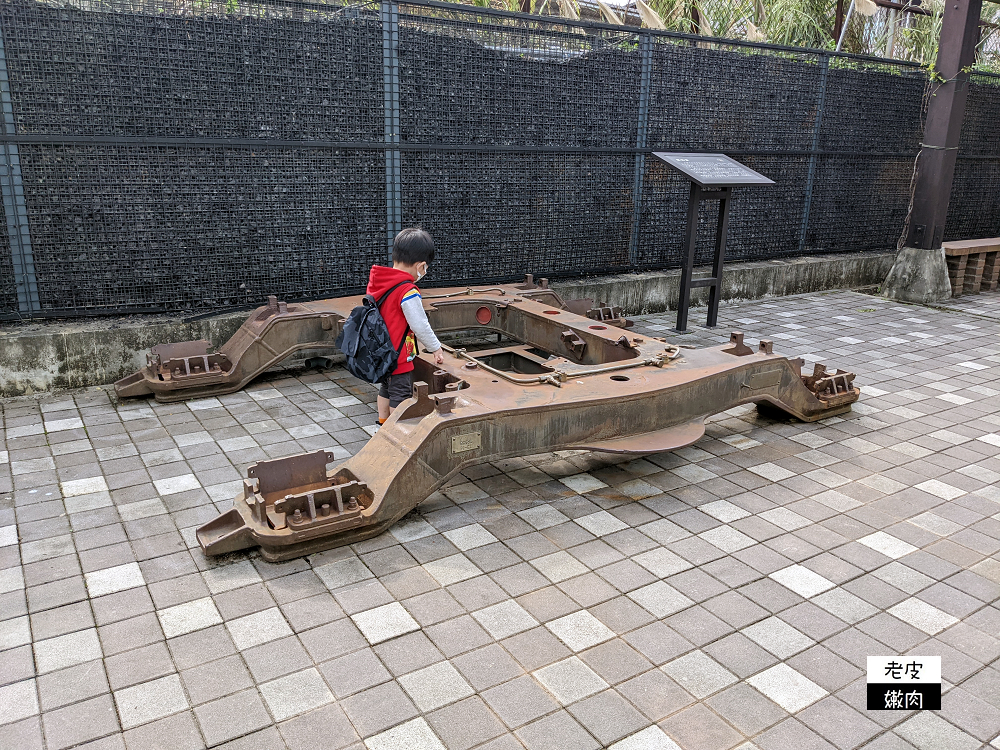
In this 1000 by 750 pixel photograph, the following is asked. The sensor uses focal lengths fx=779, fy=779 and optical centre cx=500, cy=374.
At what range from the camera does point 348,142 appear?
671 cm

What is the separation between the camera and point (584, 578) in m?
3.48

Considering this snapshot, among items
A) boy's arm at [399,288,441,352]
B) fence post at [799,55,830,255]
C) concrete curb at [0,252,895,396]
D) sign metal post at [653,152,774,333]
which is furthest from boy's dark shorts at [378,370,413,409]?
fence post at [799,55,830,255]

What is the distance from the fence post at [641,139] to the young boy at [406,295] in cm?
461

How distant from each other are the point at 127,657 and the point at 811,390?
451cm

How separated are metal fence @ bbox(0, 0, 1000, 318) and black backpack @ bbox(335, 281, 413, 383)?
8.00 ft

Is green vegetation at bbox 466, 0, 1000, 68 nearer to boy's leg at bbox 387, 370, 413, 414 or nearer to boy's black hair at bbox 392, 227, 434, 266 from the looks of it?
boy's black hair at bbox 392, 227, 434, 266

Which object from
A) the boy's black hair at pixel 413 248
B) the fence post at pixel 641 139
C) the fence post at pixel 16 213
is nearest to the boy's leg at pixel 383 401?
the boy's black hair at pixel 413 248

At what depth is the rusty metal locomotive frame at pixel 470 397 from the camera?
3.61 m

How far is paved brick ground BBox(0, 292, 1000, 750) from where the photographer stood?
2.62 metres

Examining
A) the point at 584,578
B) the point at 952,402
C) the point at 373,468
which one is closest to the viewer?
the point at 584,578

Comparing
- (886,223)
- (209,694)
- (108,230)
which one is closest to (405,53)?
(108,230)

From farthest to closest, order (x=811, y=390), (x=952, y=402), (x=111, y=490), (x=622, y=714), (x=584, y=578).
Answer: (x=952, y=402) → (x=811, y=390) → (x=111, y=490) → (x=584, y=578) → (x=622, y=714)

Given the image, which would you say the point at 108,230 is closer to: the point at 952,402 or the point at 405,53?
the point at 405,53

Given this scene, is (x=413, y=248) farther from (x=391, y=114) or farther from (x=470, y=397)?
(x=391, y=114)
